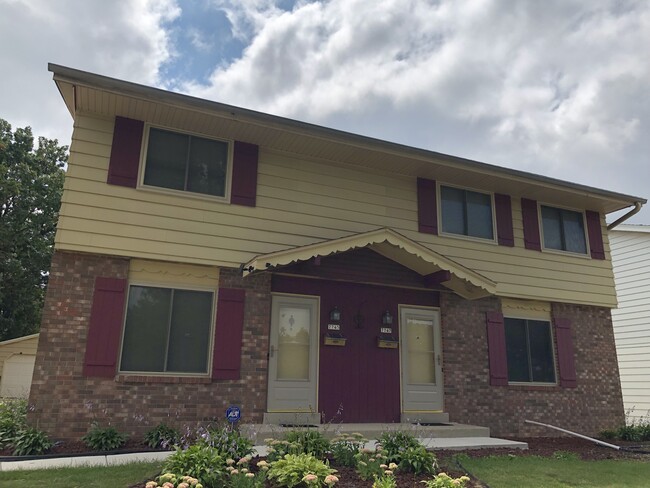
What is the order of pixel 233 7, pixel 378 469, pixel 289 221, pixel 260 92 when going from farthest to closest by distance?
pixel 260 92
pixel 233 7
pixel 289 221
pixel 378 469

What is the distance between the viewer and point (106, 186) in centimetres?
771

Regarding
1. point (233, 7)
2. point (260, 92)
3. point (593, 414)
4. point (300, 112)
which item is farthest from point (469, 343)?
point (233, 7)

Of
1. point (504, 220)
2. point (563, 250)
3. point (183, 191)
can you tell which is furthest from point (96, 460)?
point (563, 250)

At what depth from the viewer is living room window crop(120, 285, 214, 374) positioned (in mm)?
7535

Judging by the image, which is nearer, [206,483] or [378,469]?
[206,483]

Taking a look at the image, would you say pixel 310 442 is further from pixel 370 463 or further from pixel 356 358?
pixel 356 358

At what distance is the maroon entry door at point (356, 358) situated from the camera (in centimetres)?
855

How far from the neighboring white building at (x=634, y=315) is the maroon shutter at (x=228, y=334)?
11906 mm

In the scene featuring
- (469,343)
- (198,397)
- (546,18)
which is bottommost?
(198,397)

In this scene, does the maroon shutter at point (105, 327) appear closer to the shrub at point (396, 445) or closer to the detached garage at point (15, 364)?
the shrub at point (396, 445)

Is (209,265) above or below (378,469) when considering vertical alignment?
above

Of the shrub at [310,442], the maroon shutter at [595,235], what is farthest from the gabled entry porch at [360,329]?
the maroon shutter at [595,235]

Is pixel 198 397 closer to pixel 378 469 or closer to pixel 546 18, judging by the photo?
pixel 378 469

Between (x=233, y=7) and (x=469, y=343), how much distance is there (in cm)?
830
